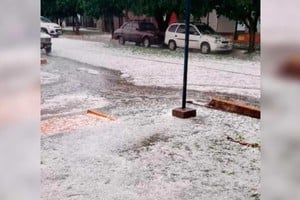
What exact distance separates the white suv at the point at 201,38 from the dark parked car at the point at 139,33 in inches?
9.5

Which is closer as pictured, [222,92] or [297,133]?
[297,133]

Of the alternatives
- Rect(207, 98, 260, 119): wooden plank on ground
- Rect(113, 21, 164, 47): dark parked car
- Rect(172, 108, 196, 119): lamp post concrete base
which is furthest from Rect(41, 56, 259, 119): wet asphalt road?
Rect(113, 21, 164, 47): dark parked car

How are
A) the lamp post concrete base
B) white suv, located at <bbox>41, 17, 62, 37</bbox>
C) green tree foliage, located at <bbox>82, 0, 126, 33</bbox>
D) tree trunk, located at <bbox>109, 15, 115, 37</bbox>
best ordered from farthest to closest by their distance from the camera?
tree trunk, located at <bbox>109, 15, 115, 37</bbox> < green tree foliage, located at <bbox>82, 0, 126, 33</bbox> < the lamp post concrete base < white suv, located at <bbox>41, 17, 62, 37</bbox>

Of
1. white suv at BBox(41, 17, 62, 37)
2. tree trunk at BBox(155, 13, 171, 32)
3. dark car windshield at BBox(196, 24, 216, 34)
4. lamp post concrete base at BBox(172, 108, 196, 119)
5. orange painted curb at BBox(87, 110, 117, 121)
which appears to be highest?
→ tree trunk at BBox(155, 13, 171, 32)

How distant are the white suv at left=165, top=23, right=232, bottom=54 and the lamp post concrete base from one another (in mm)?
3448

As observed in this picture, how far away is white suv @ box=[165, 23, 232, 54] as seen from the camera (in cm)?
605

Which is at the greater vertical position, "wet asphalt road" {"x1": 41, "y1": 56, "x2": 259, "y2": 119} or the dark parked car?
the dark parked car

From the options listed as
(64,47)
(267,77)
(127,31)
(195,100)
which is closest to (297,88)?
(267,77)

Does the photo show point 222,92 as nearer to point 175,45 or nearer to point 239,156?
point 239,156

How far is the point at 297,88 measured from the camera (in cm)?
41

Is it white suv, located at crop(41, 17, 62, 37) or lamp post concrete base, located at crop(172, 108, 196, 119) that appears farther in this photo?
lamp post concrete base, located at crop(172, 108, 196, 119)

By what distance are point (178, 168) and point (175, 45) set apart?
4.66 meters

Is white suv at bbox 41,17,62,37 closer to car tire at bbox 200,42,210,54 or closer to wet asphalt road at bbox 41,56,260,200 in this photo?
wet asphalt road at bbox 41,56,260,200

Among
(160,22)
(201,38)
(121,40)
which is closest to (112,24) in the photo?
(121,40)
